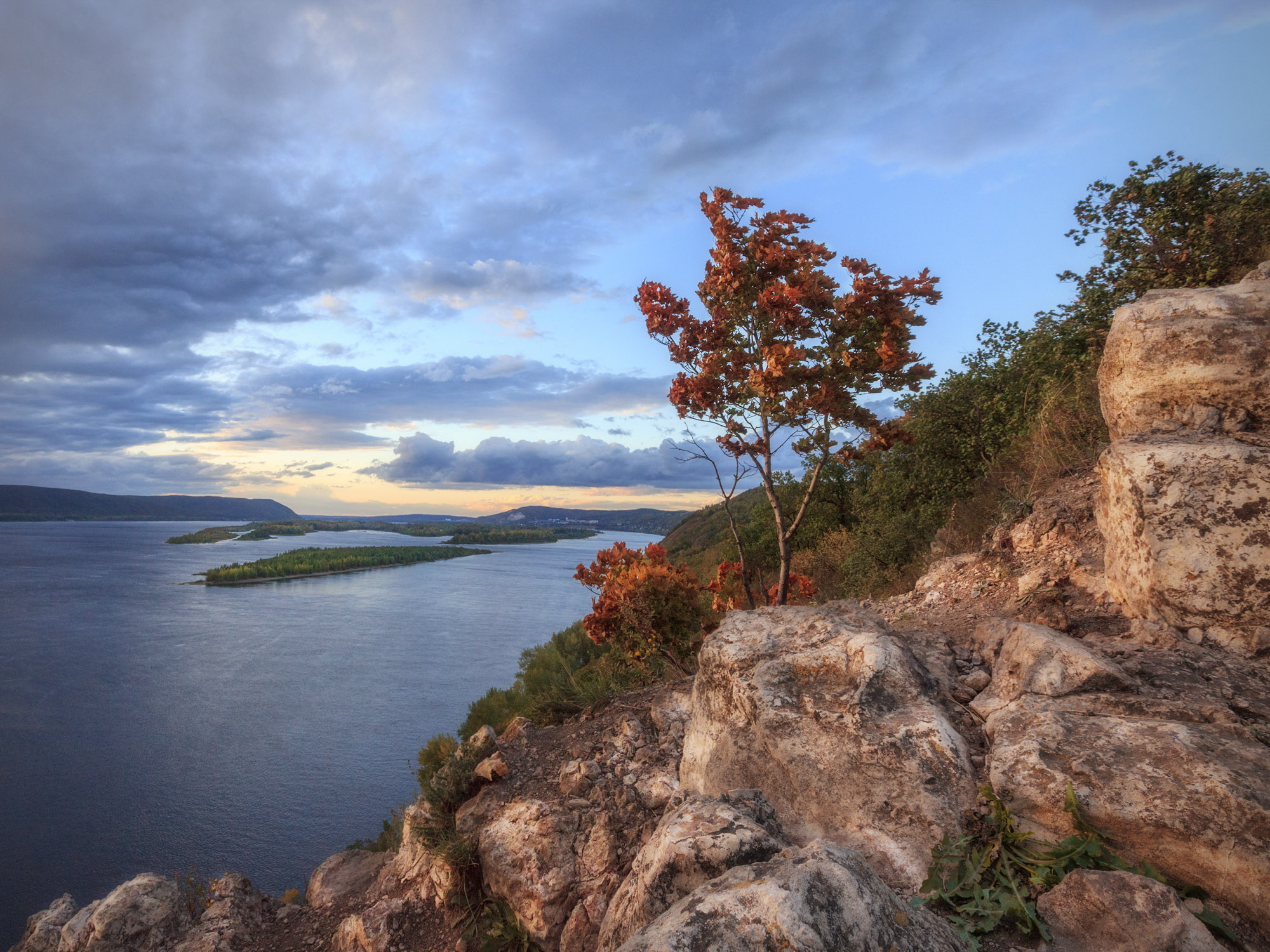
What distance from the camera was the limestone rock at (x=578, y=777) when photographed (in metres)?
5.32

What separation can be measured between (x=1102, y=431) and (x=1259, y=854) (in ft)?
22.9

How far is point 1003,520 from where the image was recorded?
7.27 metres

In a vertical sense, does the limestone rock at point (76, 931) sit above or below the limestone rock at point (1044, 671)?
below

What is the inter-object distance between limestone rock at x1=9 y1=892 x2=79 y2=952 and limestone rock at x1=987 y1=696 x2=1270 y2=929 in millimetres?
9569

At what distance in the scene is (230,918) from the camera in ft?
19.9

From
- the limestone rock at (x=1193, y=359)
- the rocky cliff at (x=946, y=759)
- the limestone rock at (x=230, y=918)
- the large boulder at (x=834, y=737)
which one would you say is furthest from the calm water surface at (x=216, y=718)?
the limestone rock at (x=1193, y=359)

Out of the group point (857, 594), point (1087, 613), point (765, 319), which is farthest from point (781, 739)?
point (857, 594)

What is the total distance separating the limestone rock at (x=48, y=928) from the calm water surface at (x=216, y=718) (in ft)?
16.3

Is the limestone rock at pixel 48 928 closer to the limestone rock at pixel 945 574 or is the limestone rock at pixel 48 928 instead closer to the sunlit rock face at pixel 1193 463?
the limestone rock at pixel 945 574

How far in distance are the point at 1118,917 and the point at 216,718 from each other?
25.3 metres

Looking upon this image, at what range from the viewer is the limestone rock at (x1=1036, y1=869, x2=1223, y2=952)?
2371 mm

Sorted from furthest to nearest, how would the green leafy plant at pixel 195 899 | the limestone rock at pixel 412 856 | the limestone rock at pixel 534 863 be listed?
1. the green leafy plant at pixel 195 899
2. the limestone rock at pixel 412 856
3. the limestone rock at pixel 534 863

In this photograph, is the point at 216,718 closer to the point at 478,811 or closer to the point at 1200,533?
the point at 478,811

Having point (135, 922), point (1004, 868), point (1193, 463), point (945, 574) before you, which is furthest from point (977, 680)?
point (135, 922)
